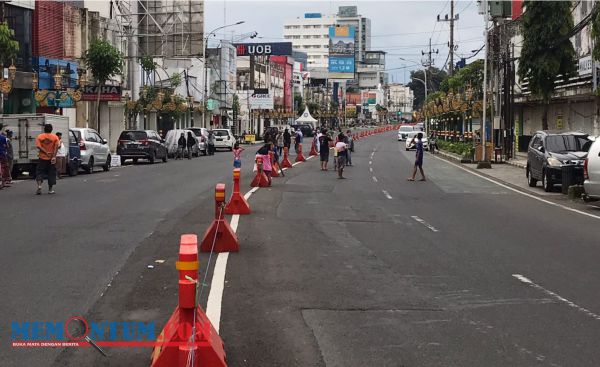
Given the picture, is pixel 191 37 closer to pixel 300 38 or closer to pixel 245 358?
pixel 245 358

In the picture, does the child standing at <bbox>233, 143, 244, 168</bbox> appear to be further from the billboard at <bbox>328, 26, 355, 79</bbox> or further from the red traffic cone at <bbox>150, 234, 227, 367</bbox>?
Answer: the billboard at <bbox>328, 26, 355, 79</bbox>

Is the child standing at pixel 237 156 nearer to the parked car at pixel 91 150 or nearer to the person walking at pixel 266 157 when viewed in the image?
the person walking at pixel 266 157

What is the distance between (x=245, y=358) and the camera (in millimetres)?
5625

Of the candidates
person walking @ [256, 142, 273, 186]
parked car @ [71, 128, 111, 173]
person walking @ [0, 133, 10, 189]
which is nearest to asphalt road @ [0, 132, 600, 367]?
person walking @ [0, 133, 10, 189]

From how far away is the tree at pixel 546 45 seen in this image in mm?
29156

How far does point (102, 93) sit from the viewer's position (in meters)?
39.4

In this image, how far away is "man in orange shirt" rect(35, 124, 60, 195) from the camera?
1792 cm

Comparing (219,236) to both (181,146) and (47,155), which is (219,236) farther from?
(181,146)

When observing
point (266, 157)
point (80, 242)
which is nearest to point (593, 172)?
point (266, 157)

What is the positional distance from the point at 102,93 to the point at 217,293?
3379 cm

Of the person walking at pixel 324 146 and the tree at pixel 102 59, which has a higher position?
the tree at pixel 102 59

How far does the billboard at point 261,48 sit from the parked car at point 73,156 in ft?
220

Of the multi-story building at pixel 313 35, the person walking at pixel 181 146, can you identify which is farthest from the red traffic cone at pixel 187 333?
the multi-story building at pixel 313 35

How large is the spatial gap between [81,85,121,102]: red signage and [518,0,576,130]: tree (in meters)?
21.4
